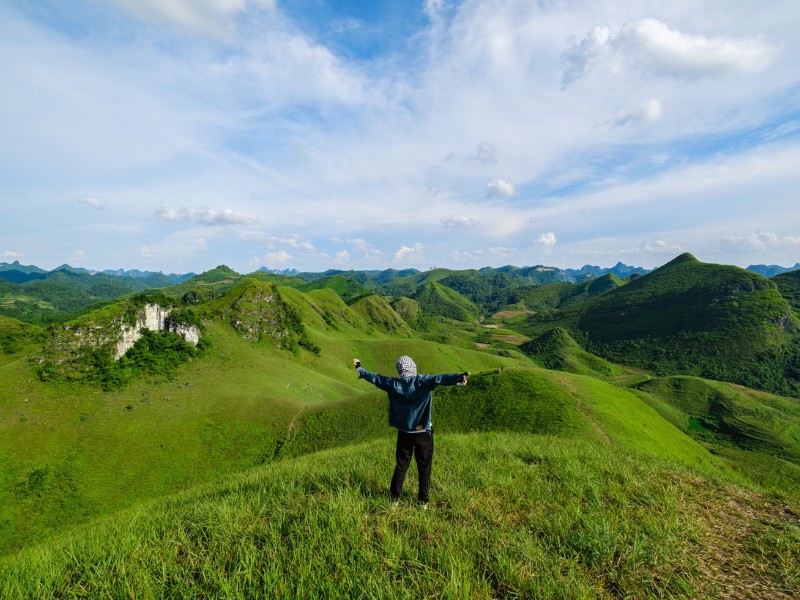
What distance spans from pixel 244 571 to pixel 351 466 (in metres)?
5.40

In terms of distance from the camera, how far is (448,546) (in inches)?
214

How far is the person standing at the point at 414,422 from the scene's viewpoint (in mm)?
7398

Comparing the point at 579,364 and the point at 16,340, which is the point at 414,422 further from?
the point at 579,364

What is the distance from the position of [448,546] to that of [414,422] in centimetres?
250

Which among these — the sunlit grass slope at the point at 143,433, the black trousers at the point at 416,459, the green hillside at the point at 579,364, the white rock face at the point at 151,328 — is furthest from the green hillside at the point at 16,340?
the green hillside at the point at 579,364

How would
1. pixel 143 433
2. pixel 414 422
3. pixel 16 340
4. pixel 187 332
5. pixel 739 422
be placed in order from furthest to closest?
pixel 739 422 → pixel 16 340 → pixel 187 332 → pixel 143 433 → pixel 414 422

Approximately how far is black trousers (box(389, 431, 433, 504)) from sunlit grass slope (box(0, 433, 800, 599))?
31 centimetres

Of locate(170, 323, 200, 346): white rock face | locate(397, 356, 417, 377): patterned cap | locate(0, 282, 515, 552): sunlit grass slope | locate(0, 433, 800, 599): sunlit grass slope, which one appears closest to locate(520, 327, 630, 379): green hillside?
locate(0, 282, 515, 552): sunlit grass slope

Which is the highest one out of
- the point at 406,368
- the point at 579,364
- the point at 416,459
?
the point at 406,368

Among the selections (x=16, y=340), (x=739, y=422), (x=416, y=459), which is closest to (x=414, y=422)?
(x=416, y=459)

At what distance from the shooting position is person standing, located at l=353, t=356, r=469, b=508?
24.3 feet

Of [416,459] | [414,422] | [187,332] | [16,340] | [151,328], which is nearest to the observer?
[416,459]

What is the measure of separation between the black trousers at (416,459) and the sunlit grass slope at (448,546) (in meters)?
0.31

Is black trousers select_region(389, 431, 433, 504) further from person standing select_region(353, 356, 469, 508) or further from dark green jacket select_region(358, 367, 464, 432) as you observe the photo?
dark green jacket select_region(358, 367, 464, 432)
